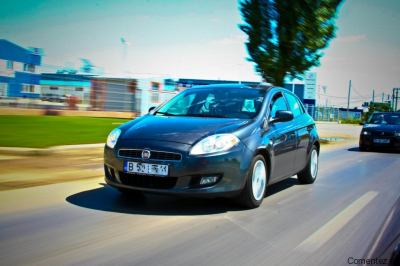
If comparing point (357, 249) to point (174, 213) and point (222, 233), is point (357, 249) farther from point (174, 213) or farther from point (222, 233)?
point (174, 213)

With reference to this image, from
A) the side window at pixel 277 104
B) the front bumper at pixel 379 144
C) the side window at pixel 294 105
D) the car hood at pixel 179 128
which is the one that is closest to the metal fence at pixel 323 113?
the front bumper at pixel 379 144

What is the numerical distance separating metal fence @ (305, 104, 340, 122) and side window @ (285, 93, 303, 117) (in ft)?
175

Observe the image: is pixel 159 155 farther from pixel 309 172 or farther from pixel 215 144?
pixel 309 172

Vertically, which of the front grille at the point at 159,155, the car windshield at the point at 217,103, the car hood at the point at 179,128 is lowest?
the front grille at the point at 159,155

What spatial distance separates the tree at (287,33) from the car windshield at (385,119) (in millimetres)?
3386

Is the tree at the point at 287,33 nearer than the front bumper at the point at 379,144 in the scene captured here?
No

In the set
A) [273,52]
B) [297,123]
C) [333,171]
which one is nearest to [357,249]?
[297,123]

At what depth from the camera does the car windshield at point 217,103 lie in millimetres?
5699

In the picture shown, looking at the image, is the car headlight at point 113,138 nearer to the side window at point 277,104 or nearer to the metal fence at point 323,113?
the side window at point 277,104

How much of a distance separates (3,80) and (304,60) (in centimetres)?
1301

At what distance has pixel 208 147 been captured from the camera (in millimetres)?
4707

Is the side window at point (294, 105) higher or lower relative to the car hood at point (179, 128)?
higher

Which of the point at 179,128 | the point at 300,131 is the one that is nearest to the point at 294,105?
the point at 300,131

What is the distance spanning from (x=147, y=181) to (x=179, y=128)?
0.75 metres
